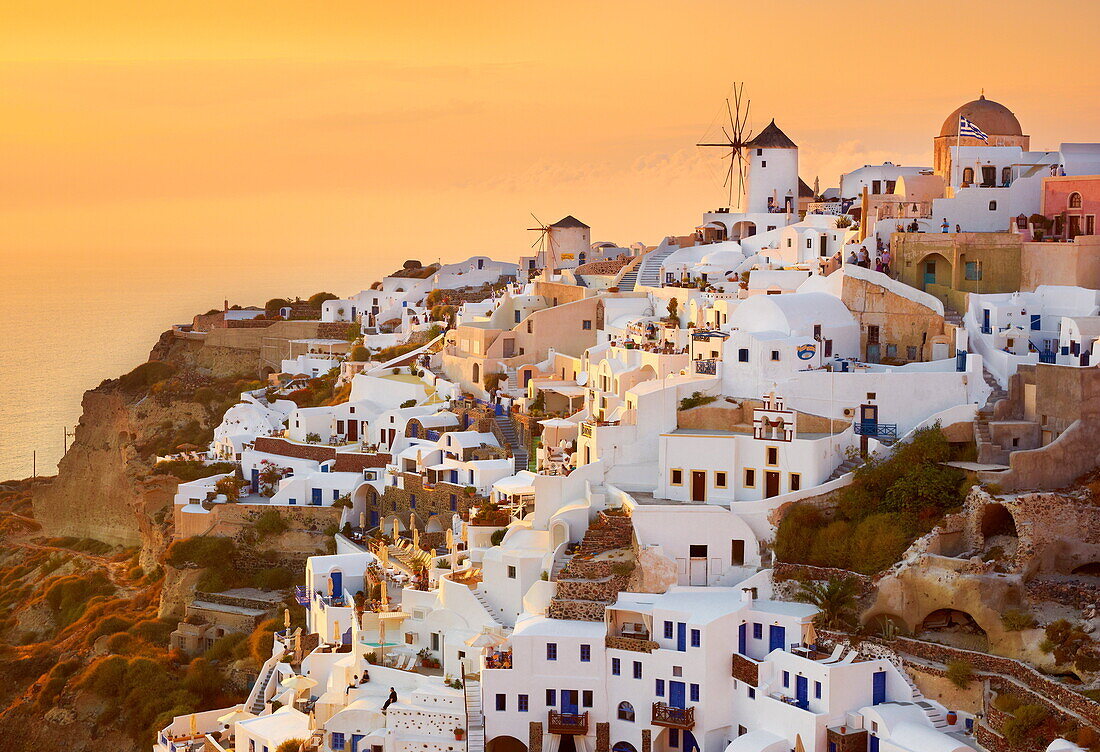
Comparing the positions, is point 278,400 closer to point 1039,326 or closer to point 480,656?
point 480,656

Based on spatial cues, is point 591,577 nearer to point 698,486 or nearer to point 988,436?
point 698,486

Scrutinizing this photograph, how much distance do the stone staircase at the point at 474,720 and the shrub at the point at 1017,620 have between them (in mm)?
9793

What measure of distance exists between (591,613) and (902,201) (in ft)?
50.4

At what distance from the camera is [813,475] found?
31000mm

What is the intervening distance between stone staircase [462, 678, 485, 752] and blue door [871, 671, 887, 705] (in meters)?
7.33

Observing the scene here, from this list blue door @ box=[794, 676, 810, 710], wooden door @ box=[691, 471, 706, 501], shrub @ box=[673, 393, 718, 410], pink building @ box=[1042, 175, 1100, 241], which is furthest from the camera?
pink building @ box=[1042, 175, 1100, 241]

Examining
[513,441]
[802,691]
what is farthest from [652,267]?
[802,691]

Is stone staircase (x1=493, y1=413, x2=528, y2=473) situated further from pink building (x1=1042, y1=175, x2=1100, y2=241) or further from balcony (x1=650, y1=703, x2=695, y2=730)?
pink building (x1=1042, y1=175, x2=1100, y2=241)

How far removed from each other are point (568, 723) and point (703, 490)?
225 inches

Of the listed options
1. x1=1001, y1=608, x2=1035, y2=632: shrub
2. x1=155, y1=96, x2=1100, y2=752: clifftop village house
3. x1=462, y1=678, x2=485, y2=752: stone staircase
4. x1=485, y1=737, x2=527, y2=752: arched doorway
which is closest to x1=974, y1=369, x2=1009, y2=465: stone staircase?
x1=155, y1=96, x2=1100, y2=752: clifftop village house

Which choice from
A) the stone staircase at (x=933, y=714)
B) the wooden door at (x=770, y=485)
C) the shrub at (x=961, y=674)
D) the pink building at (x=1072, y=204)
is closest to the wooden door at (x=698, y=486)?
the wooden door at (x=770, y=485)

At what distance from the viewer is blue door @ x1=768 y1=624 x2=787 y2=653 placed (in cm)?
2878

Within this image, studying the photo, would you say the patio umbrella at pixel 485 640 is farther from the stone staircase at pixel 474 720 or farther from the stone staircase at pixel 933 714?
the stone staircase at pixel 933 714

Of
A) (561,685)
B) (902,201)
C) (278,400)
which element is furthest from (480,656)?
(278,400)
